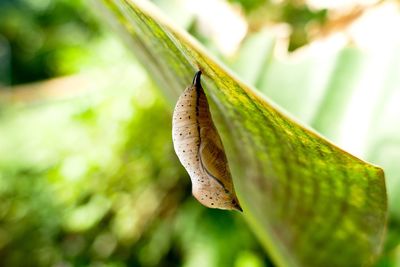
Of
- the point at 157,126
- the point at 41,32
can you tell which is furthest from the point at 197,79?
the point at 41,32

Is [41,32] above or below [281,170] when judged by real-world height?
below

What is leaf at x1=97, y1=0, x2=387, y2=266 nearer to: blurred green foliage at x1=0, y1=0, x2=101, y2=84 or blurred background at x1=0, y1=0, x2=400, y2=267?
blurred background at x1=0, y1=0, x2=400, y2=267

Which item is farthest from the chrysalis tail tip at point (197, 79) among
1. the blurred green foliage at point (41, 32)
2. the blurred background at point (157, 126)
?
the blurred green foliage at point (41, 32)

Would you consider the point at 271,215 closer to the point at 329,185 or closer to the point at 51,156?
the point at 329,185

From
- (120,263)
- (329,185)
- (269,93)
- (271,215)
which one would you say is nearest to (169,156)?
(120,263)

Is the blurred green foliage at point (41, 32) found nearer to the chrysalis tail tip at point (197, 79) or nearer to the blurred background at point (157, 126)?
the blurred background at point (157, 126)

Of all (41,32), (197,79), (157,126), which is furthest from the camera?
(41,32)

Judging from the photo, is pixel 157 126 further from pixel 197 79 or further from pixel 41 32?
pixel 41 32
